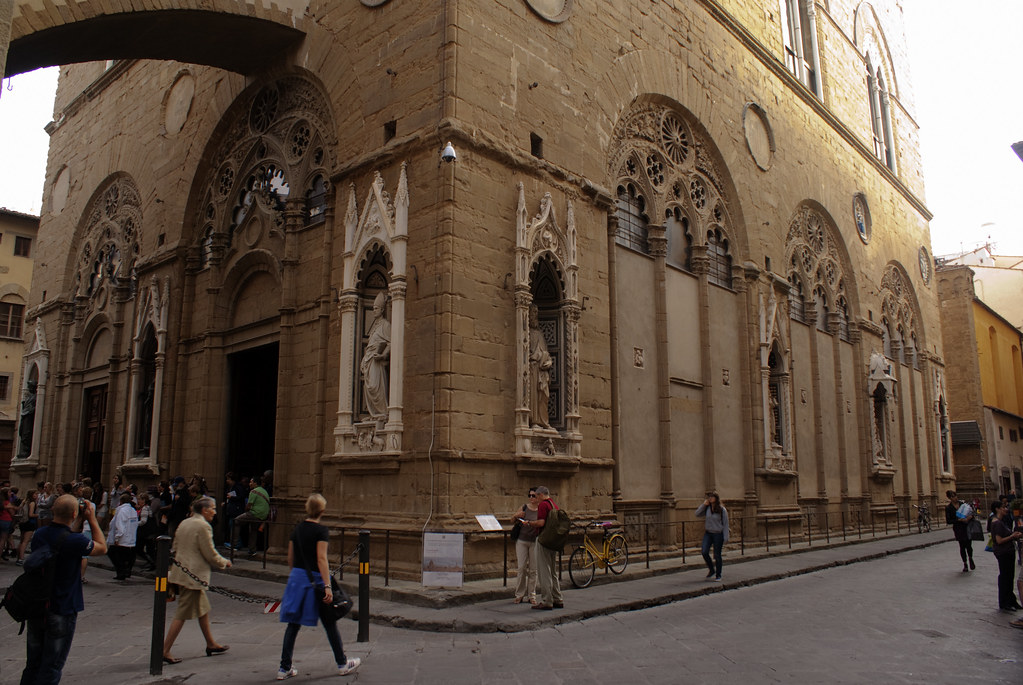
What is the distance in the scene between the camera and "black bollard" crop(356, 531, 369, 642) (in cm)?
A: 815

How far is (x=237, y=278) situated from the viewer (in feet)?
57.5

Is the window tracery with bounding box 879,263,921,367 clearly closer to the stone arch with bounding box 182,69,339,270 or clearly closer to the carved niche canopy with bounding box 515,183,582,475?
the carved niche canopy with bounding box 515,183,582,475

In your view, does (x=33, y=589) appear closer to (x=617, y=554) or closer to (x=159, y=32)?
(x=617, y=554)

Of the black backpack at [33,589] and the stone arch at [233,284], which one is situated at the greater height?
the stone arch at [233,284]

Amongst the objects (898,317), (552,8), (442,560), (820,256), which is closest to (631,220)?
(552,8)

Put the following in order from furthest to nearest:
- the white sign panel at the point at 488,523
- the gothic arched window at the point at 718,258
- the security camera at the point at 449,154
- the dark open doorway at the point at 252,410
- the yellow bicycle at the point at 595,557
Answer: the gothic arched window at the point at 718,258
the dark open doorway at the point at 252,410
the yellow bicycle at the point at 595,557
the security camera at the point at 449,154
the white sign panel at the point at 488,523

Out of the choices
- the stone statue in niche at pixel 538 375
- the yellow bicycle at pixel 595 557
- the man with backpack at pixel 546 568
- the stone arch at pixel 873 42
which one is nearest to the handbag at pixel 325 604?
the man with backpack at pixel 546 568

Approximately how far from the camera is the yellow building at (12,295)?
3681 cm


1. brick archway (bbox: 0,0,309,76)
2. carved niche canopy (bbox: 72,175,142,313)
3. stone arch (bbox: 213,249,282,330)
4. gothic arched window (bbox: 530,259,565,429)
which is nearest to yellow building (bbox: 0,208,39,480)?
carved niche canopy (bbox: 72,175,142,313)

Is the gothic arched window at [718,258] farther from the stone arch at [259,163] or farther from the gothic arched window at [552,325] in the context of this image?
the stone arch at [259,163]

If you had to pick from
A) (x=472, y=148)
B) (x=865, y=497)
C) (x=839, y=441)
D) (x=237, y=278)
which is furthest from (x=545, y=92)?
(x=865, y=497)

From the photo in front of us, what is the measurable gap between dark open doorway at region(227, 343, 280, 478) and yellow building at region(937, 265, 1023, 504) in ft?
114

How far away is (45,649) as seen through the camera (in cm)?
561

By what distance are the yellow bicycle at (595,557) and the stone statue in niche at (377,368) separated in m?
3.69
